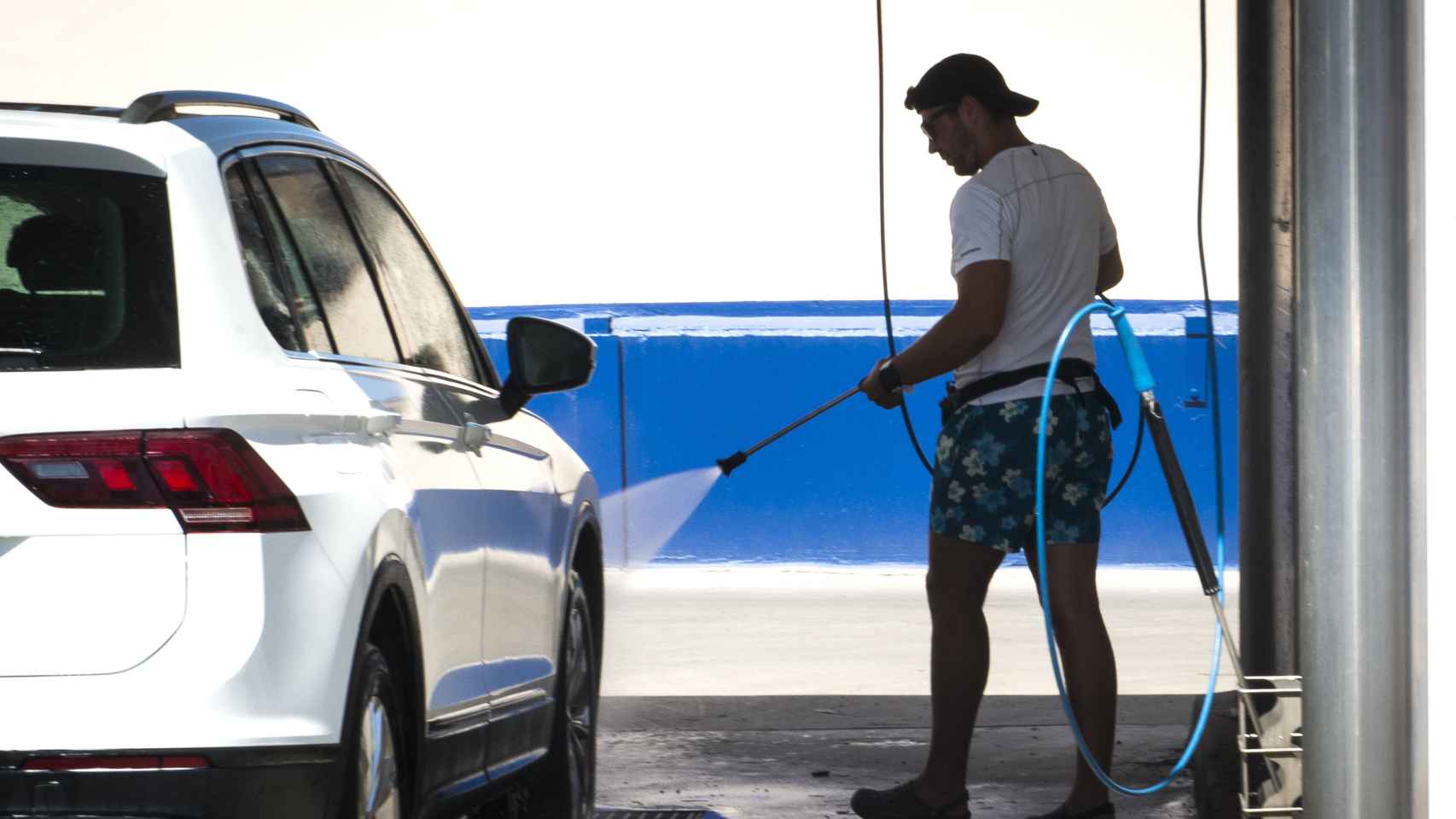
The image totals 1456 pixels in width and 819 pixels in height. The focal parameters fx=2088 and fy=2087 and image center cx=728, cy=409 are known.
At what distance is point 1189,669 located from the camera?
9.12 metres

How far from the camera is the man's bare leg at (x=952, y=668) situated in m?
5.49

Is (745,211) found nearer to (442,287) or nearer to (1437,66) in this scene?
(442,287)

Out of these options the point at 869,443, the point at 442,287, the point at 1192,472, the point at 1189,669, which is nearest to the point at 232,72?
the point at 869,443

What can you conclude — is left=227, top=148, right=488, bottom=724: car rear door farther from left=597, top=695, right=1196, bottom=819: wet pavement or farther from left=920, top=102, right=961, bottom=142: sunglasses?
left=597, top=695, right=1196, bottom=819: wet pavement

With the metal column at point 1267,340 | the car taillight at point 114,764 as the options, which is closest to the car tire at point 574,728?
the metal column at point 1267,340

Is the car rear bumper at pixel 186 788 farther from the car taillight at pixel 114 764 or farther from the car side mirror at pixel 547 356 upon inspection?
the car side mirror at pixel 547 356

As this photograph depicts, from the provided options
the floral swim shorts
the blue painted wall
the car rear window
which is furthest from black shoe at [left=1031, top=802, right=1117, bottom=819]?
the blue painted wall

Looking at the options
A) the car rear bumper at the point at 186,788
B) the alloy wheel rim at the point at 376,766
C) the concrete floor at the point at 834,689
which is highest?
the car rear bumper at the point at 186,788

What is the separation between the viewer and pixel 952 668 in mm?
5527

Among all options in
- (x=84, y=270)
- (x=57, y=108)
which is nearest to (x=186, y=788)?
(x=84, y=270)

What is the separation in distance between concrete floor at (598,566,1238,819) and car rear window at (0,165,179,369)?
10.2ft

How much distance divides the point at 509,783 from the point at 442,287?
119 cm

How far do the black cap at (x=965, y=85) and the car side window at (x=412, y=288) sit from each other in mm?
1382

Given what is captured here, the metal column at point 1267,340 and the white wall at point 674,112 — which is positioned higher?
the white wall at point 674,112
